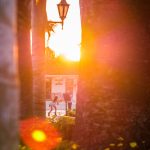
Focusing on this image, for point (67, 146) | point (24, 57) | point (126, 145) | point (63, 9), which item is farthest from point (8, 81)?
point (63, 9)

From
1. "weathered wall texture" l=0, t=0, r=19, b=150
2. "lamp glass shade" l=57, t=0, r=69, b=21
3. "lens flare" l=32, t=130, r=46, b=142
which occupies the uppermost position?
"lamp glass shade" l=57, t=0, r=69, b=21

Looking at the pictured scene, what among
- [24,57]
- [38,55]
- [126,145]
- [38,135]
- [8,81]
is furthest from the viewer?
[38,55]

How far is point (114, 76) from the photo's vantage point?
25.0ft

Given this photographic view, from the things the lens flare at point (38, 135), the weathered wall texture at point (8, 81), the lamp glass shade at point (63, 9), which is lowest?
the lens flare at point (38, 135)

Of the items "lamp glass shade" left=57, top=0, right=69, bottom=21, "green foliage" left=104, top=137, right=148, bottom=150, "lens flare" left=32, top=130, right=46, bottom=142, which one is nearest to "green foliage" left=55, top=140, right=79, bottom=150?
"green foliage" left=104, top=137, right=148, bottom=150

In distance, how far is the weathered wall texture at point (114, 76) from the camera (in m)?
7.54

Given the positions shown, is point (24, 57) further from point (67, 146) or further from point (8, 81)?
point (8, 81)

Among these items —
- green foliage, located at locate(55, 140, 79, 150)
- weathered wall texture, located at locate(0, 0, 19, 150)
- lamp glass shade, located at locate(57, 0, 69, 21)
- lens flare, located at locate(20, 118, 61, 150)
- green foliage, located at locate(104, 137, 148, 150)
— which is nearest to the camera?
weathered wall texture, located at locate(0, 0, 19, 150)

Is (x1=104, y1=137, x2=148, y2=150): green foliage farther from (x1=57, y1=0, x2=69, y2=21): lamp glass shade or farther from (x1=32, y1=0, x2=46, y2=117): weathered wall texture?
(x1=57, y1=0, x2=69, y2=21): lamp glass shade

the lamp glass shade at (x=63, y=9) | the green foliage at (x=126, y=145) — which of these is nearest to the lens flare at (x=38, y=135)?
the green foliage at (x=126, y=145)

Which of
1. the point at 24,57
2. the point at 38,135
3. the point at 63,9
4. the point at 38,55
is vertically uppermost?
the point at 63,9

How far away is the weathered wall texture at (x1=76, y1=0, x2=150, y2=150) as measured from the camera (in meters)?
7.54

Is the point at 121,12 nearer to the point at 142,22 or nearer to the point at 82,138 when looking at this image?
the point at 142,22

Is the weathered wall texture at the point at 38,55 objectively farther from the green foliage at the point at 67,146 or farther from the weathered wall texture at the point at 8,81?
the weathered wall texture at the point at 8,81
